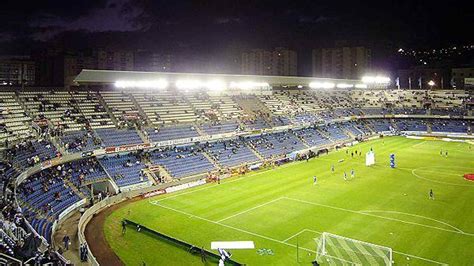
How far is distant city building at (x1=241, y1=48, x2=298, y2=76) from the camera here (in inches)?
→ 5148

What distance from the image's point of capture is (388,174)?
147 ft

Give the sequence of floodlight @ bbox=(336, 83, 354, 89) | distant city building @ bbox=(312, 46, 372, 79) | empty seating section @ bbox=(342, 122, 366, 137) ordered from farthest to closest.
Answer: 1. distant city building @ bbox=(312, 46, 372, 79)
2. floodlight @ bbox=(336, 83, 354, 89)
3. empty seating section @ bbox=(342, 122, 366, 137)

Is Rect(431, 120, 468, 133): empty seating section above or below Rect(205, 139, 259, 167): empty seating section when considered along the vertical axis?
above

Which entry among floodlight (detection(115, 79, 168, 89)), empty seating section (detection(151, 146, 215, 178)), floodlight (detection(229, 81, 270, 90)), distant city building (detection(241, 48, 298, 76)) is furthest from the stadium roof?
distant city building (detection(241, 48, 298, 76))

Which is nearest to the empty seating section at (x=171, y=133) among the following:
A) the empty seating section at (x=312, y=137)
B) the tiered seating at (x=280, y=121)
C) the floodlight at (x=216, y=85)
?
the floodlight at (x=216, y=85)

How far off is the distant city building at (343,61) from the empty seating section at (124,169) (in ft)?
341

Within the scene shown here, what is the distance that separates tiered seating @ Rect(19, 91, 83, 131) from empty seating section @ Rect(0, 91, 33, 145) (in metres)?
1.22

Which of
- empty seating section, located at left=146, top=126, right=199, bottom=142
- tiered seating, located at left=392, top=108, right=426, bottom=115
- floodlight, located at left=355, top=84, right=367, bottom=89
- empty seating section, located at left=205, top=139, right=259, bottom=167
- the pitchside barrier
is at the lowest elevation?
the pitchside barrier

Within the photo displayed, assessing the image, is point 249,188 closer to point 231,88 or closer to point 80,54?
point 231,88

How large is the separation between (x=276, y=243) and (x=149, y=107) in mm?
34149

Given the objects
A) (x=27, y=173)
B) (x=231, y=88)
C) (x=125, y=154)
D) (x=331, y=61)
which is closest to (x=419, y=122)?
(x=231, y=88)

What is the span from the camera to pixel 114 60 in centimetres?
11356

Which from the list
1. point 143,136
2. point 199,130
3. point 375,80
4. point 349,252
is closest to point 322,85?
point 375,80

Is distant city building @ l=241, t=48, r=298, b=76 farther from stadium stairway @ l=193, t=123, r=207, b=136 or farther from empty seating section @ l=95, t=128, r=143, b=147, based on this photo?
empty seating section @ l=95, t=128, r=143, b=147
